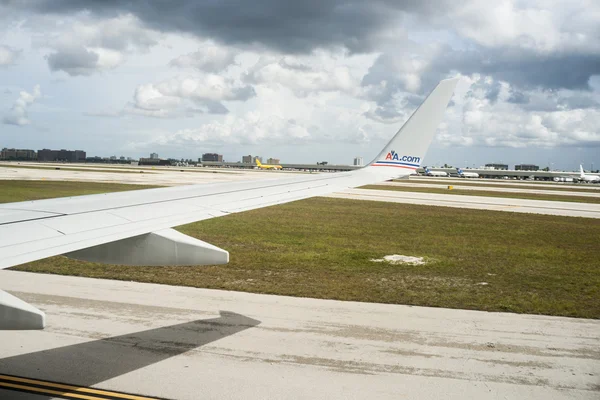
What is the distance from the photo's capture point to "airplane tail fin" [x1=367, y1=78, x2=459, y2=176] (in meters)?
8.45

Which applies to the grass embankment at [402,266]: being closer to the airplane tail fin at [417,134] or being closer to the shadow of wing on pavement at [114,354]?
the shadow of wing on pavement at [114,354]

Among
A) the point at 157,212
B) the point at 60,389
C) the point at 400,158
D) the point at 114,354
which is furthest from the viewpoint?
the point at 400,158

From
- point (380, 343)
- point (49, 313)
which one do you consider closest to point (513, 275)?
point (380, 343)

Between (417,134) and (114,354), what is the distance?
644cm

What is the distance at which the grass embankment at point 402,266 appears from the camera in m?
12.9

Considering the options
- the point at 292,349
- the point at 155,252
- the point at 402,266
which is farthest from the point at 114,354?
the point at 402,266

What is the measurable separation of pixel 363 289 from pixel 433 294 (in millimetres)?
1823

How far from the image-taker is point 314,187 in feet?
31.3

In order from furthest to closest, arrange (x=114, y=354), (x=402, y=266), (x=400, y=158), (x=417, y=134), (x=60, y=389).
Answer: (x=402, y=266) → (x=400, y=158) → (x=417, y=134) → (x=114, y=354) → (x=60, y=389)

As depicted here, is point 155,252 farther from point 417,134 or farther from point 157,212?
point 417,134

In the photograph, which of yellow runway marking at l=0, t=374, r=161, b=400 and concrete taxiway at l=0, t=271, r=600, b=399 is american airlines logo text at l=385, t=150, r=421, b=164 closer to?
concrete taxiway at l=0, t=271, r=600, b=399

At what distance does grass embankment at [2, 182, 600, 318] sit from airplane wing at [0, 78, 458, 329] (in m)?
4.38

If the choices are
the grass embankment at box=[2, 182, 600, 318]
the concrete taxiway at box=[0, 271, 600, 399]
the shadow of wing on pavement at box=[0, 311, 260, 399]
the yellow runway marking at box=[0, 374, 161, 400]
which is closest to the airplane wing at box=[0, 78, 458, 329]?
the yellow runway marking at box=[0, 374, 161, 400]

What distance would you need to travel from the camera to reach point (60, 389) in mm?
7020
